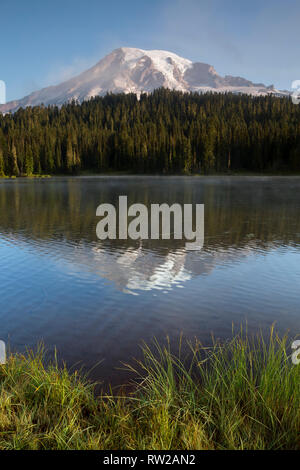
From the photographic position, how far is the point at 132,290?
1247 centimetres

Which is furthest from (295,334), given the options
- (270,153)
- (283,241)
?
(270,153)

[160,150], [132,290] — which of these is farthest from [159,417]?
[160,150]

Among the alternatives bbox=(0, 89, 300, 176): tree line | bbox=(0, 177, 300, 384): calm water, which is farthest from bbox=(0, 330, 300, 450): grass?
bbox=(0, 89, 300, 176): tree line

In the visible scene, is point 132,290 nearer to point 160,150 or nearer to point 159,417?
point 159,417

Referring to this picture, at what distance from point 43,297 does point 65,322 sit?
2.37 meters

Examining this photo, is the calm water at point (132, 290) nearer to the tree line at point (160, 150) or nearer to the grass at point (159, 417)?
the grass at point (159, 417)

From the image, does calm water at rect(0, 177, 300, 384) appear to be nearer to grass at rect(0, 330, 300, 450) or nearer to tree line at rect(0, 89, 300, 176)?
grass at rect(0, 330, 300, 450)

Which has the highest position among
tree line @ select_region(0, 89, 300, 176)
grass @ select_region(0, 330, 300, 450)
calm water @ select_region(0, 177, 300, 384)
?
tree line @ select_region(0, 89, 300, 176)

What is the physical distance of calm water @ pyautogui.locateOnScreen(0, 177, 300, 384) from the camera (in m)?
8.91

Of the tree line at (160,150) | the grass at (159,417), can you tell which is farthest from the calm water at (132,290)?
the tree line at (160,150)

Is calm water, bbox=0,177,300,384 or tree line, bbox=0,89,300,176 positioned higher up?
tree line, bbox=0,89,300,176

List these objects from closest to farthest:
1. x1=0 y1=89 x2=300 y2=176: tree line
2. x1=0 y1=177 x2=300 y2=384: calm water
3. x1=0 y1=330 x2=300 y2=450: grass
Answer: x1=0 y1=330 x2=300 y2=450: grass, x1=0 y1=177 x2=300 y2=384: calm water, x1=0 y1=89 x2=300 y2=176: tree line

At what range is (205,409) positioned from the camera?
513cm

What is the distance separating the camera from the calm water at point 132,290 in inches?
351
